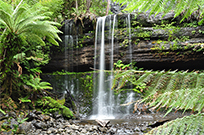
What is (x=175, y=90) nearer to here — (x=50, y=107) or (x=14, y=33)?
(x=14, y=33)

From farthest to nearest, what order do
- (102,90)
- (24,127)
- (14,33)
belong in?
(102,90)
(14,33)
(24,127)

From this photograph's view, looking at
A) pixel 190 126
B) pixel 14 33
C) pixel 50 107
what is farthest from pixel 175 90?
pixel 50 107

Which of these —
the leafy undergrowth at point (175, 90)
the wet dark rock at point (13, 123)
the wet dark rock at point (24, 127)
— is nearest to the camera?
the leafy undergrowth at point (175, 90)

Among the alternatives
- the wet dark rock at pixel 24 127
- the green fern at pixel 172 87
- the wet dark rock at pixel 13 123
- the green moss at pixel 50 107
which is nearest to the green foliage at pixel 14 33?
the green moss at pixel 50 107

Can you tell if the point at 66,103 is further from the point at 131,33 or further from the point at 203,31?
the point at 203,31

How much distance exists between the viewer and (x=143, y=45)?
7.13 metres

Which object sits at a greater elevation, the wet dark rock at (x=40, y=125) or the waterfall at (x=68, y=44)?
the waterfall at (x=68, y=44)

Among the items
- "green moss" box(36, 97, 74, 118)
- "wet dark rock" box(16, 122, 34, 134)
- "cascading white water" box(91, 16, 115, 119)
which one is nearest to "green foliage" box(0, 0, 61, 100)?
"green moss" box(36, 97, 74, 118)

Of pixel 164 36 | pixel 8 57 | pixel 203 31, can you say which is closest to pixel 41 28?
pixel 8 57

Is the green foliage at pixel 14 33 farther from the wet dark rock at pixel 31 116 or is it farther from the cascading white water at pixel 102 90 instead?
the cascading white water at pixel 102 90

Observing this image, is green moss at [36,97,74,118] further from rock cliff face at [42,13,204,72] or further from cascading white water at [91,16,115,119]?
rock cliff face at [42,13,204,72]

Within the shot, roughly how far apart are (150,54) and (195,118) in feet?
22.2

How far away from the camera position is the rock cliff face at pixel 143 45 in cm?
674

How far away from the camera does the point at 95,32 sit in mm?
7746
